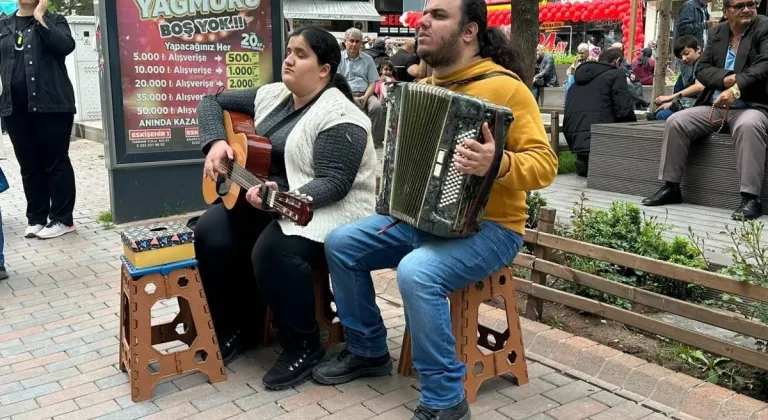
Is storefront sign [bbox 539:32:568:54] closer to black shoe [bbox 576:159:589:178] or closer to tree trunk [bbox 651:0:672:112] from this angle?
tree trunk [bbox 651:0:672:112]

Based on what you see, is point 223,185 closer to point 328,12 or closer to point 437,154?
point 437,154

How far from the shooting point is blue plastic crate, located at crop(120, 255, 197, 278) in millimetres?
3137

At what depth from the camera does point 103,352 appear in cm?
377

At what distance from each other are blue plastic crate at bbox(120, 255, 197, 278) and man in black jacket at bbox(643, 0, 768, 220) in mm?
3828

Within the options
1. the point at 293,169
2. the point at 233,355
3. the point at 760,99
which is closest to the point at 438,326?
the point at 293,169

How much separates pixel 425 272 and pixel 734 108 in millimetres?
3917

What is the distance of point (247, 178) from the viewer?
328 centimetres

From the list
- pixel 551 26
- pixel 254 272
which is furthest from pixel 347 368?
pixel 551 26

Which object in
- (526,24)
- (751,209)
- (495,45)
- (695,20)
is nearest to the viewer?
(495,45)

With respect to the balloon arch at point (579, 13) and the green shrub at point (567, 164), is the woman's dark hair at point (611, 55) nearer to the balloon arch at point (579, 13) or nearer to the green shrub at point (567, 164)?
the green shrub at point (567, 164)

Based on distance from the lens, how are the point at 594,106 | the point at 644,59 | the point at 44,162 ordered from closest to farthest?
the point at 44,162
the point at 594,106
the point at 644,59

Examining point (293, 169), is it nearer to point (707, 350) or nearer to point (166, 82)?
point (707, 350)

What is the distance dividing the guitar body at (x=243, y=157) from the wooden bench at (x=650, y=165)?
395 cm

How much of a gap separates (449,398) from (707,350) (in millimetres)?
1151
